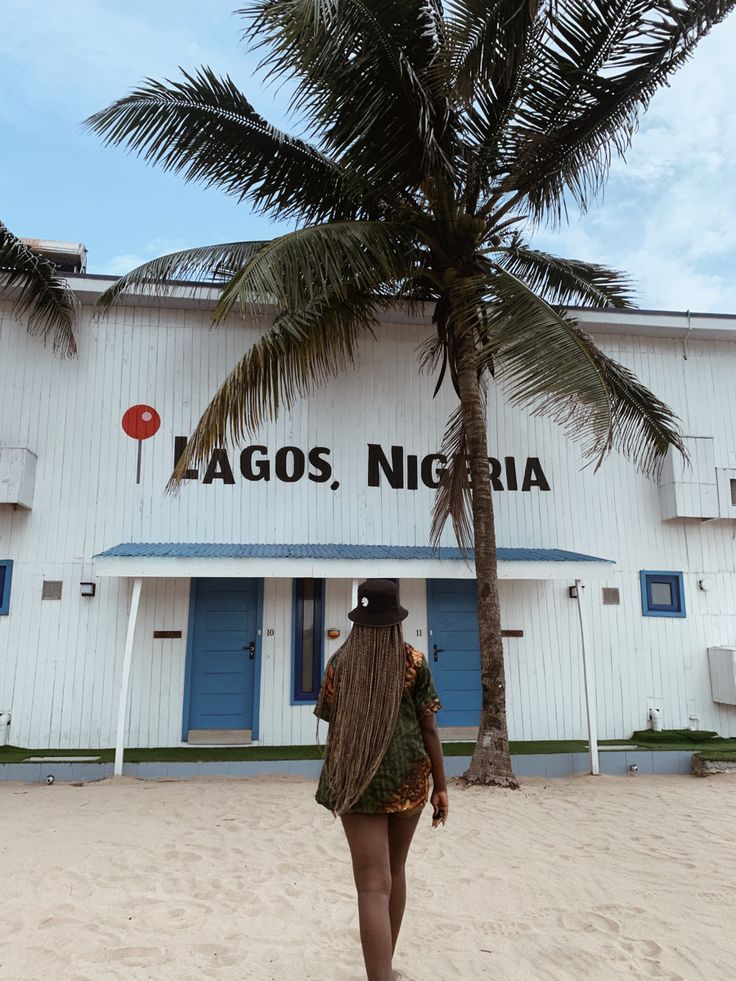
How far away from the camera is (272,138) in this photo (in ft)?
26.3

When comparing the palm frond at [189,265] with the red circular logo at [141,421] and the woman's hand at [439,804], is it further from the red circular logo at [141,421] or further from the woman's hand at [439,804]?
the woman's hand at [439,804]

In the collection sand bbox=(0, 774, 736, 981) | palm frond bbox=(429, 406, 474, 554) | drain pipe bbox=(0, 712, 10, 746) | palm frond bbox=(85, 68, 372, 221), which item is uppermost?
palm frond bbox=(85, 68, 372, 221)

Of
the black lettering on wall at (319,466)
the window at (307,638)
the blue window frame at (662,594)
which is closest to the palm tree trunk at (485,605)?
the black lettering on wall at (319,466)

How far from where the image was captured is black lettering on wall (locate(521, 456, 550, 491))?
9914mm

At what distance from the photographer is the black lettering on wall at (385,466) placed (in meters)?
9.55

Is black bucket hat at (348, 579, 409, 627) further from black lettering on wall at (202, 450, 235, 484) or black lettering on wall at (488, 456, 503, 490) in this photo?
black lettering on wall at (488, 456, 503, 490)

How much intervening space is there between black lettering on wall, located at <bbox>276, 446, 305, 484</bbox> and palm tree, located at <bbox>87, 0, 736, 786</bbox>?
116cm

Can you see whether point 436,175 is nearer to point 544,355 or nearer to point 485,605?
point 544,355

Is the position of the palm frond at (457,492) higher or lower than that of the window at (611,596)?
higher

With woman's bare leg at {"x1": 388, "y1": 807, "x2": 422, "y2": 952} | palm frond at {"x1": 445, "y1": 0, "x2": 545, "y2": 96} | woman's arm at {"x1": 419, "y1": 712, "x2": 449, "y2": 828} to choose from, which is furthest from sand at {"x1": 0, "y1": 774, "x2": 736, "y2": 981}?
palm frond at {"x1": 445, "y1": 0, "x2": 545, "y2": 96}

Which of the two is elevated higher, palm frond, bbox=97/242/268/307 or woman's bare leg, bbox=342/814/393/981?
palm frond, bbox=97/242/268/307

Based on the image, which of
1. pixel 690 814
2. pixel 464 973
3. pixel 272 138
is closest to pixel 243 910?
pixel 464 973

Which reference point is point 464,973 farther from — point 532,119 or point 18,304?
point 18,304

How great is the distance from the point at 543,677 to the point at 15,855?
21.5 ft
